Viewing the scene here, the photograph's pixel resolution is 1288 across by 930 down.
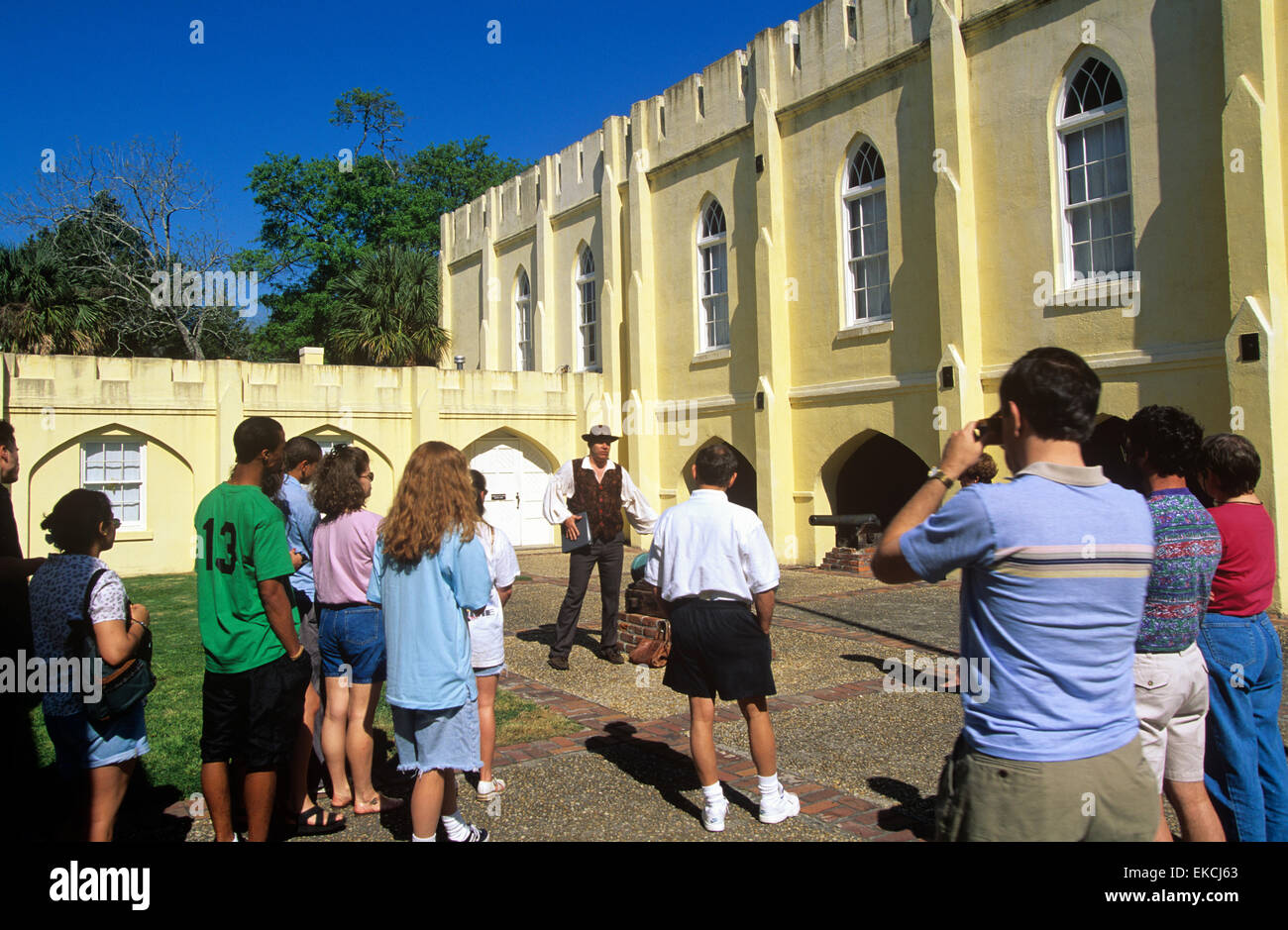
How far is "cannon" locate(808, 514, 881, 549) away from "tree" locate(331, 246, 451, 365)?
49.6ft

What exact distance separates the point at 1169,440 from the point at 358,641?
3.78m

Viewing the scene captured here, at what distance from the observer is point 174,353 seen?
109ft

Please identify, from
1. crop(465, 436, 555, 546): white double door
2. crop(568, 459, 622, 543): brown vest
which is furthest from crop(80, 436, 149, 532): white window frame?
crop(568, 459, 622, 543): brown vest

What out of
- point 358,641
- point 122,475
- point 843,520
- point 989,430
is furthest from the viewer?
point 122,475

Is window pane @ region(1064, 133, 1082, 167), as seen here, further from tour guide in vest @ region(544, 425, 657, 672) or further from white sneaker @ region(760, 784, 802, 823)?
white sneaker @ region(760, 784, 802, 823)

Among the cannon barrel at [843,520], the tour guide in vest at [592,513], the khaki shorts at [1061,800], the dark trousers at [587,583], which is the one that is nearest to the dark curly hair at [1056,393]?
the khaki shorts at [1061,800]

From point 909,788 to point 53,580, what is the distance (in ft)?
13.9

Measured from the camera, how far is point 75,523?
3998 mm

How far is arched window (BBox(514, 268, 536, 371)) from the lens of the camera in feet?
86.5

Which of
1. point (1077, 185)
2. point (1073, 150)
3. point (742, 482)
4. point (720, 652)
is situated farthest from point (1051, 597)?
point (742, 482)

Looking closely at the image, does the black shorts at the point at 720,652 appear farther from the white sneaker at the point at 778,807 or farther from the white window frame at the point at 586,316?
the white window frame at the point at 586,316

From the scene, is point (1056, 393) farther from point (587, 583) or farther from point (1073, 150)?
point (1073, 150)

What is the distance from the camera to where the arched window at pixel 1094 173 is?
12.4m

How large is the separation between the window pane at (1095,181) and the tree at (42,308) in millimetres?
20899
